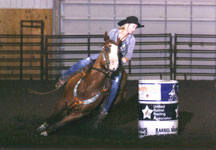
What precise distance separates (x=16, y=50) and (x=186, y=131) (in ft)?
21.1

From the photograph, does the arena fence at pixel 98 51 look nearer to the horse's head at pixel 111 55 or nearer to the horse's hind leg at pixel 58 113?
the horse's hind leg at pixel 58 113

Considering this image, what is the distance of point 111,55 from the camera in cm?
830

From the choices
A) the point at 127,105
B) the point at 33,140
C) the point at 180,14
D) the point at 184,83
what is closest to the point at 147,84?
the point at 33,140

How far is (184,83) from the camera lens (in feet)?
42.2

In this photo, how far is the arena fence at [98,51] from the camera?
14.8 metres

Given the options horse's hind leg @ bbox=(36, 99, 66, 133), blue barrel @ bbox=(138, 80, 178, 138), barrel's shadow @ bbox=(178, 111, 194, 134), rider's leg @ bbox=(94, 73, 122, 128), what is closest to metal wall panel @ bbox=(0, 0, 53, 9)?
barrel's shadow @ bbox=(178, 111, 194, 134)

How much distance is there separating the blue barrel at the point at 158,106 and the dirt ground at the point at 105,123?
180 mm

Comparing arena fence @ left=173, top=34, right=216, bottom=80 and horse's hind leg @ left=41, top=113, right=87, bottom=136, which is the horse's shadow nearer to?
horse's hind leg @ left=41, top=113, right=87, bottom=136

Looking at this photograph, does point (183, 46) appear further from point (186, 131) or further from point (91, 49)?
point (186, 131)

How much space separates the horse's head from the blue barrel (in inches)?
18.6

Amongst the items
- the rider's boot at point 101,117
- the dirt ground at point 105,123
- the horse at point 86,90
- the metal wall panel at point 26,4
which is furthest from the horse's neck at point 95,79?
the metal wall panel at point 26,4

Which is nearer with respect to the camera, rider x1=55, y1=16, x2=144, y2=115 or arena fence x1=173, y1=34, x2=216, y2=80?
rider x1=55, y1=16, x2=144, y2=115

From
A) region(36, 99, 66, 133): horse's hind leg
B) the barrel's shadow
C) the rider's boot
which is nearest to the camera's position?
region(36, 99, 66, 133): horse's hind leg

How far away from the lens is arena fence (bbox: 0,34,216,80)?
14781 mm
